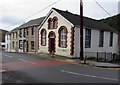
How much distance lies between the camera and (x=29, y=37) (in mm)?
30859

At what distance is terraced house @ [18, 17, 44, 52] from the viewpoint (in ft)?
94.3

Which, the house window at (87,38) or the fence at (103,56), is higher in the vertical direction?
the house window at (87,38)

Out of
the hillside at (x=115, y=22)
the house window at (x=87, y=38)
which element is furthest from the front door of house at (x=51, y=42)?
the hillside at (x=115, y=22)

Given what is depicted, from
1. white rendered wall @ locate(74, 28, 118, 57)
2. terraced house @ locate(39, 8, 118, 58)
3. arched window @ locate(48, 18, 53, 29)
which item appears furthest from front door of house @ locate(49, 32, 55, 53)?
white rendered wall @ locate(74, 28, 118, 57)

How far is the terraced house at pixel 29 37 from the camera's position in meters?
28.7

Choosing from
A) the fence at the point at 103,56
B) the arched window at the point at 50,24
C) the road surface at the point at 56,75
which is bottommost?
the road surface at the point at 56,75

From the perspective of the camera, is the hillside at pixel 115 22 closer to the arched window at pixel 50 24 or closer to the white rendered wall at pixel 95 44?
the white rendered wall at pixel 95 44

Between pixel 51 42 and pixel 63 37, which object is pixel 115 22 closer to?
pixel 51 42

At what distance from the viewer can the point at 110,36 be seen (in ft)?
87.7

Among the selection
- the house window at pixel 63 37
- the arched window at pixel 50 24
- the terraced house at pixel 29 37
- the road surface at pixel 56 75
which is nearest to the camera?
the road surface at pixel 56 75

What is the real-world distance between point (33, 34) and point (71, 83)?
23715mm

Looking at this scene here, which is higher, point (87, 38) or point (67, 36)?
point (67, 36)

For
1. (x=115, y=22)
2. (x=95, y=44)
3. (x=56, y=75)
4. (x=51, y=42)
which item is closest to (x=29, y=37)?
(x=51, y=42)

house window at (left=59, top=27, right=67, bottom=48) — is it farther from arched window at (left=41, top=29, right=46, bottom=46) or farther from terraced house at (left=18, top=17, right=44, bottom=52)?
terraced house at (left=18, top=17, right=44, bottom=52)
